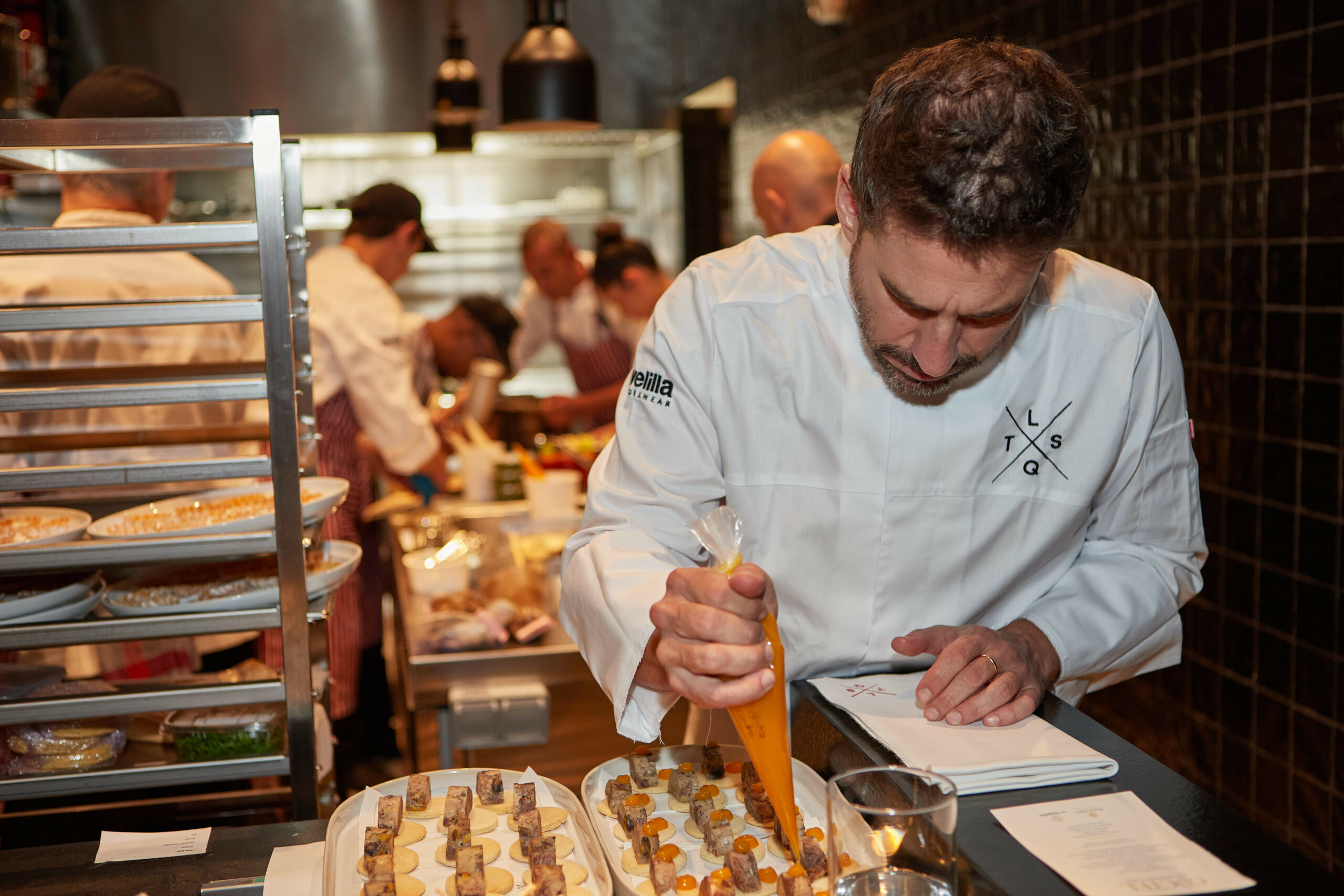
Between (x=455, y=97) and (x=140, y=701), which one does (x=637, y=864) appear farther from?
(x=455, y=97)

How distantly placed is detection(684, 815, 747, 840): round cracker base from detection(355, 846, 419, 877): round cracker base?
27cm

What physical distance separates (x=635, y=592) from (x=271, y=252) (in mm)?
681

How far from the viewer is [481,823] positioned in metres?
1.12

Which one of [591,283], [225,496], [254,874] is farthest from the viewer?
[591,283]

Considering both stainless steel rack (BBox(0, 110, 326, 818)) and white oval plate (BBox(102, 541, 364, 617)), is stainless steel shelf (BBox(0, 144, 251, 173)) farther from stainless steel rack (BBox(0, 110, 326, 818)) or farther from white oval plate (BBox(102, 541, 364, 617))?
white oval plate (BBox(102, 541, 364, 617))

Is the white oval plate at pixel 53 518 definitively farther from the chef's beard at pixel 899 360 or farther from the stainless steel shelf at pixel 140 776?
the chef's beard at pixel 899 360

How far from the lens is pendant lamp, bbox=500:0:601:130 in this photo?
3.33m

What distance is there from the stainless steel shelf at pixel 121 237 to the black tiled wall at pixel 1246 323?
6.54ft

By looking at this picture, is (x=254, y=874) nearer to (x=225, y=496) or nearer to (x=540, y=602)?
(x=225, y=496)

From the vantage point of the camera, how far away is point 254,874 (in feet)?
3.53

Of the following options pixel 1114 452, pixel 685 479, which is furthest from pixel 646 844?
pixel 1114 452

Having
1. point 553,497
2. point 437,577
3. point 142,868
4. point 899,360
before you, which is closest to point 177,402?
point 142,868

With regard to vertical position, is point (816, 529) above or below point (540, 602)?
above

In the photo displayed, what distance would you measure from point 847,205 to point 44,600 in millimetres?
1226
